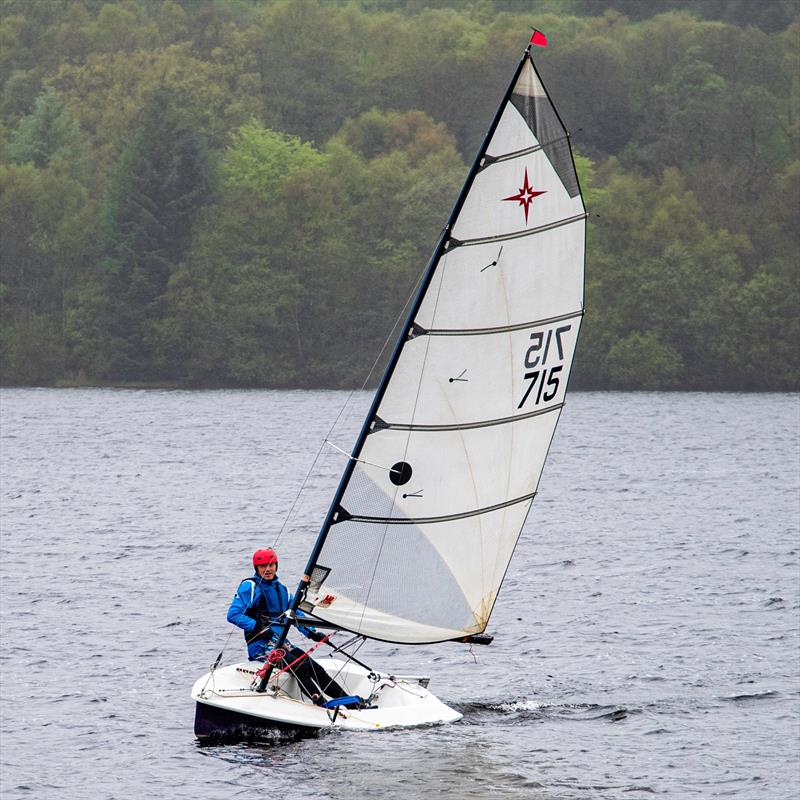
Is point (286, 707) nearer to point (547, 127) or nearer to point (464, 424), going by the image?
point (464, 424)

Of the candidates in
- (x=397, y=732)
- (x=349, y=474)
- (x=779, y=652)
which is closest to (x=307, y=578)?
(x=349, y=474)

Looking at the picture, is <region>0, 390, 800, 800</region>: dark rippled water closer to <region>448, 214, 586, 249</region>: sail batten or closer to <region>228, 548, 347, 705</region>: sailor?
<region>228, 548, 347, 705</region>: sailor

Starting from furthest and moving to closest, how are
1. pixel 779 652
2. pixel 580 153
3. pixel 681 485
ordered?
pixel 580 153 → pixel 681 485 → pixel 779 652

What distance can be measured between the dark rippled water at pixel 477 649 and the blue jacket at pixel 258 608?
1.24 m

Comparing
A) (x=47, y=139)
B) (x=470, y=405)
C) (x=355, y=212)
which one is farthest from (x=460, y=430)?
(x=47, y=139)

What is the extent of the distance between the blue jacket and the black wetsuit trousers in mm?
171

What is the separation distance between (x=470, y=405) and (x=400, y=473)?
1.12m

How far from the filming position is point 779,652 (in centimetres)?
2738

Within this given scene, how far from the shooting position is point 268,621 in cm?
1980

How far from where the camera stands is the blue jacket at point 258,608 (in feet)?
64.2

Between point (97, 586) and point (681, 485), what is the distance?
25.9 m

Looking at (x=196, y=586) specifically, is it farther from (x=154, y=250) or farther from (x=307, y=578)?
(x=154, y=250)

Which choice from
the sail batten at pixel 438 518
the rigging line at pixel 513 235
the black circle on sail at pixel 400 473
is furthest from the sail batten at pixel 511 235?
the sail batten at pixel 438 518

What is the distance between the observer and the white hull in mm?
19422
